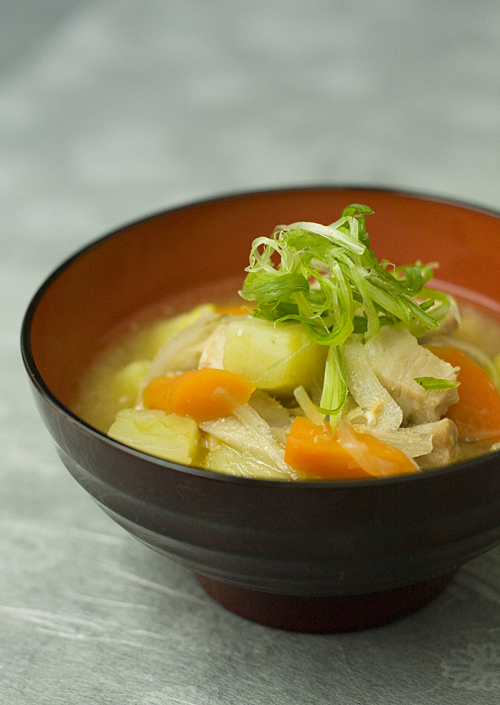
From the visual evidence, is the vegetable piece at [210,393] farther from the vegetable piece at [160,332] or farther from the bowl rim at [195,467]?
the vegetable piece at [160,332]

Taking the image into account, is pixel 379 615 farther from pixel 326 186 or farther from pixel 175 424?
pixel 326 186

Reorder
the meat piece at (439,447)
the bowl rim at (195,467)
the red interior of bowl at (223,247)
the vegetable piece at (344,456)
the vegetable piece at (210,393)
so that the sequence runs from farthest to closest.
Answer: the red interior of bowl at (223,247)
the vegetable piece at (210,393)
the meat piece at (439,447)
the vegetable piece at (344,456)
the bowl rim at (195,467)

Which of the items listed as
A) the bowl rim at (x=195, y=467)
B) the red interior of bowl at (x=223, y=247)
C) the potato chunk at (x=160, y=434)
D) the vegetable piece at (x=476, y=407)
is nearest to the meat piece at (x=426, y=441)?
the vegetable piece at (x=476, y=407)

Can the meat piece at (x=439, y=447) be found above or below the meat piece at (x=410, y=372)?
below

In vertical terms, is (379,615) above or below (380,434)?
below

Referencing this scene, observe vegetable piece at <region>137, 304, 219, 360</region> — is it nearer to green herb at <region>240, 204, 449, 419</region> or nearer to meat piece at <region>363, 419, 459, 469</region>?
green herb at <region>240, 204, 449, 419</region>

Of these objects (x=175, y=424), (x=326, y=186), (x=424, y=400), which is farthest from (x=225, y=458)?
(x=326, y=186)

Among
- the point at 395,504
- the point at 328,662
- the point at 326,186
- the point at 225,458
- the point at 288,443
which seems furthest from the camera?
the point at 326,186
